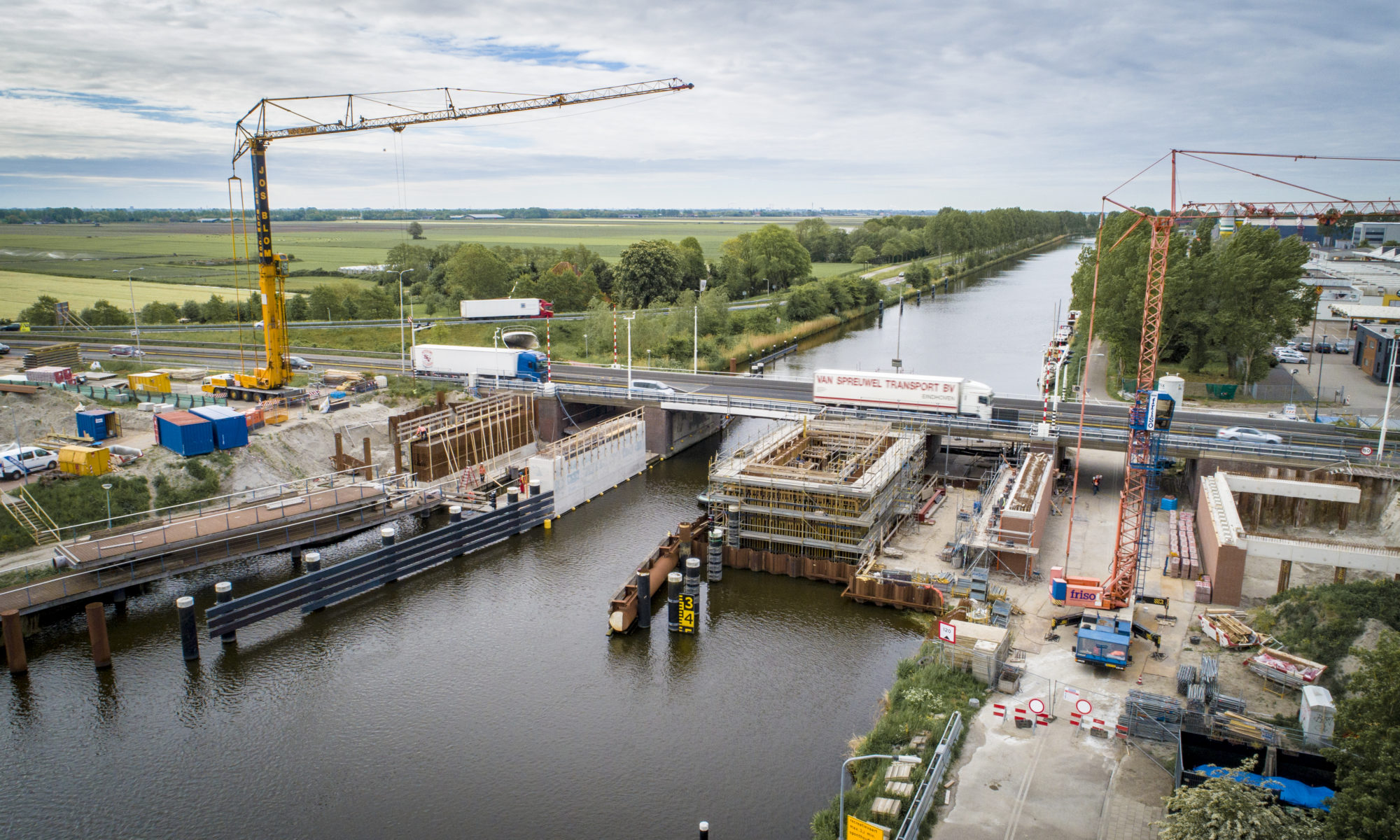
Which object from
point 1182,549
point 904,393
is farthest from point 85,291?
point 1182,549

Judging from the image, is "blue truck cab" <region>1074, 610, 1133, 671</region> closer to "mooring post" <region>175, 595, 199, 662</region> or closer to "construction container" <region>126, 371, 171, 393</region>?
"mooring post" <region>175, 595, 199, 662</region>

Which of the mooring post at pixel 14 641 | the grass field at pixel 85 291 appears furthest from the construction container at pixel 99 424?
the grass field at pixel 85 291

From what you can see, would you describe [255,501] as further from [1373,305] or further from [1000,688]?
[1373,305]

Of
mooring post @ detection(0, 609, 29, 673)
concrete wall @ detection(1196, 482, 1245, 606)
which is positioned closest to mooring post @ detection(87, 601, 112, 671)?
mooring post @ detection(0, 609, 29, 673)

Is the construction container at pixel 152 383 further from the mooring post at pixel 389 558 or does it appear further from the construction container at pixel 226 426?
the mooring post at pixel 389 558

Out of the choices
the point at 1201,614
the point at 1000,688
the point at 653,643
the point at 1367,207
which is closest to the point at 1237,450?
the point at 1367,207
